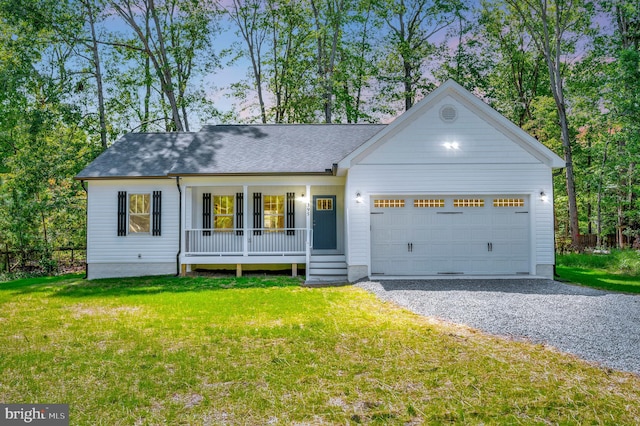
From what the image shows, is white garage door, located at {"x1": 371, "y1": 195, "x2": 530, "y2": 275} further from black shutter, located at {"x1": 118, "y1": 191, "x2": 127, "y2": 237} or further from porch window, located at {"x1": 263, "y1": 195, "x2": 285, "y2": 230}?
black shutter, located at {"x1": 118, "y1": 191, "x2": 127, "y2": 237}

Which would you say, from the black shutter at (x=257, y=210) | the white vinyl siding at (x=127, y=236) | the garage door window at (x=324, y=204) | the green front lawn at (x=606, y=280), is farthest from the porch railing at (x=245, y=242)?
the green front lawn at (x=606, y=280)

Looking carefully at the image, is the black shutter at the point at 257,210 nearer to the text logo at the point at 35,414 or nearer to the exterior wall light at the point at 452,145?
the exterior wall light at the point at 452,145

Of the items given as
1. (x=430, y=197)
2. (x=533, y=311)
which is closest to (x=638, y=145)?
(x=430, y=197)

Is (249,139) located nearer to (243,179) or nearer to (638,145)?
(243,179)

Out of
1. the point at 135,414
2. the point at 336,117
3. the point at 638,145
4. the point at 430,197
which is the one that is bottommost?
the point at 135,414

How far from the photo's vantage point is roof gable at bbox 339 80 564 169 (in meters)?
11.8

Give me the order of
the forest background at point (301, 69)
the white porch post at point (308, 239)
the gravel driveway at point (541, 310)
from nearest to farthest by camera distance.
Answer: the gravel driveway at point (541, 310) → the white porch post at point (308, 239) → the forest background at point (301, 69)

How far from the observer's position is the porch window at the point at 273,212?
46.9 ft

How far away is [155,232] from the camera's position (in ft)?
45.2

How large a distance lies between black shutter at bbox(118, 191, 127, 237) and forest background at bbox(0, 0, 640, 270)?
438 centimetres

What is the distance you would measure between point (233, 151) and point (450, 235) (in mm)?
7601

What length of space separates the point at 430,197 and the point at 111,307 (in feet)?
27.7

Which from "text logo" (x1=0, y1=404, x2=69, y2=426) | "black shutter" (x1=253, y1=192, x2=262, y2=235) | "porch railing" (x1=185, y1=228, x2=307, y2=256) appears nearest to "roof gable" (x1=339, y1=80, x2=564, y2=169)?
"porch railing" (x1=185, y1=228, x2=307, y2=256)

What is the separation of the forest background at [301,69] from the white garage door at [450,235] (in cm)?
973
